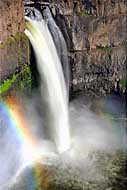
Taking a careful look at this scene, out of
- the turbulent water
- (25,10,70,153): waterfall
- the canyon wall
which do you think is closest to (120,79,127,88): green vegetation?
the turbulent water

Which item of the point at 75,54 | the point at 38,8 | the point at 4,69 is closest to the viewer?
the point at 4,69

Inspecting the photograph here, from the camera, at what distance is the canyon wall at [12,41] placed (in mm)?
17297

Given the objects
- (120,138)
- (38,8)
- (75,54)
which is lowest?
Answer: (120,138)

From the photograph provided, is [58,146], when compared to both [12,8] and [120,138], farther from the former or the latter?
[12,8]

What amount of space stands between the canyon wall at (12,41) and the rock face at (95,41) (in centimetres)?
400

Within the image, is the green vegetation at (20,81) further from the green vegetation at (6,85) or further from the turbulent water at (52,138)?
the turbulent water at (52,138)

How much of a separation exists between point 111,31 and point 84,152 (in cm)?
699

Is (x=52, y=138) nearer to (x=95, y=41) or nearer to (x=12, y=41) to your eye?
(x=12, y=41)

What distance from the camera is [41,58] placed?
20469mm

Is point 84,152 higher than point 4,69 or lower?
lower

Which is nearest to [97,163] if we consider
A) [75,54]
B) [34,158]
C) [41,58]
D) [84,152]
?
[84,152]

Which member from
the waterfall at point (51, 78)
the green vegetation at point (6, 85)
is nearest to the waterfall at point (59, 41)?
the waterfall at point (51, 78)

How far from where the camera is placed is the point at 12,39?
59.7 feet

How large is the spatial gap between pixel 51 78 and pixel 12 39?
334cm
